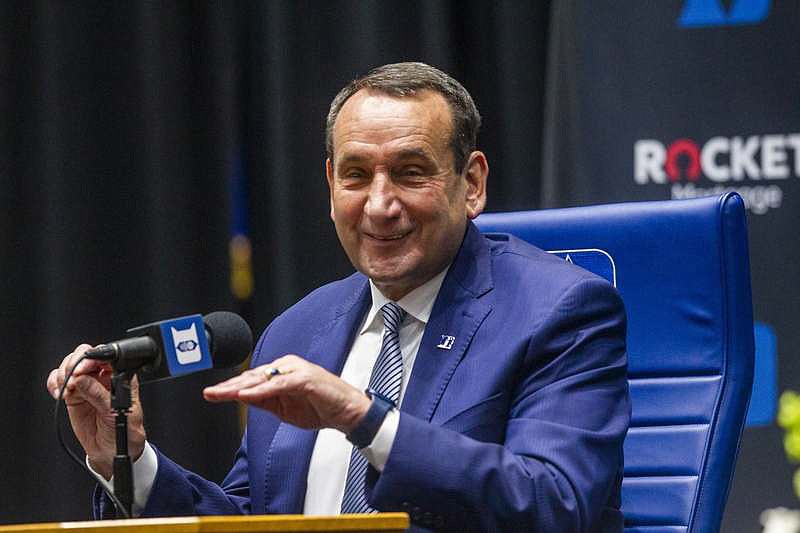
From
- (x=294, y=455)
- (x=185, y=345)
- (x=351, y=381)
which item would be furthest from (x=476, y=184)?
(x=185, y=345)

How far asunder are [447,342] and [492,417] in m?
0.18

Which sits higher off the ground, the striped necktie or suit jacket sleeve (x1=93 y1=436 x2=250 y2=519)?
the striped necktie

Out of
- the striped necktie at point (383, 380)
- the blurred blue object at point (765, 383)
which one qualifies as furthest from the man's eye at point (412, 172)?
the blurred blue object at point (765, 383)

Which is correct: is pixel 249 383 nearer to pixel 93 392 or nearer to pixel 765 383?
pixel 93 392

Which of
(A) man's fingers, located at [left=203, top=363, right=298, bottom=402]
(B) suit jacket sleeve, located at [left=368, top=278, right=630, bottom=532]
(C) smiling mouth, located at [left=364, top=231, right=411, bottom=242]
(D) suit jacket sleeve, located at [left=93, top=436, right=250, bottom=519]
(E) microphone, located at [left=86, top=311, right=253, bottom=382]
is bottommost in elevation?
(D) suit jacket sleeve, located at [left=93, top=436, right=250, bottom=519]

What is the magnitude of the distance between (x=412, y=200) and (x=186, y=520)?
105cm

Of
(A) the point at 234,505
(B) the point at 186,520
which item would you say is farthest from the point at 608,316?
(B) the point at 186,520

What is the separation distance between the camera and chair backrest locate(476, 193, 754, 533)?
2242mm

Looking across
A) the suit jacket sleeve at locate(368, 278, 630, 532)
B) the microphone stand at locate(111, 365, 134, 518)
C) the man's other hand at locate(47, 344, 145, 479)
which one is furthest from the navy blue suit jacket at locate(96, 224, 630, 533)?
the microphone stand at locate(111, 365, 134, 518)

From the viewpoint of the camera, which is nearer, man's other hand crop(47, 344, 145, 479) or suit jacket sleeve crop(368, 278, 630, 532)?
suit jacket sleeve crop(368, 278, 630, 532)

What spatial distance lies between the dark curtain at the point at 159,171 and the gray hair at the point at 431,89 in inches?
61.9

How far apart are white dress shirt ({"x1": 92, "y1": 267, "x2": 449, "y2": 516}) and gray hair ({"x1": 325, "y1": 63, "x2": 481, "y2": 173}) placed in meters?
0.24

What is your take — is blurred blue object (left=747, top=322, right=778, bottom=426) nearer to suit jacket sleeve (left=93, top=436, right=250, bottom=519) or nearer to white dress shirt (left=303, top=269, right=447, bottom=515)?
white dress shirt (left=303, top=269, right=447, bottom=515)

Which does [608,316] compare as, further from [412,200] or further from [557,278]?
[412,200]
